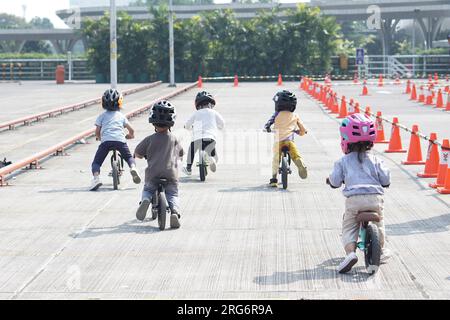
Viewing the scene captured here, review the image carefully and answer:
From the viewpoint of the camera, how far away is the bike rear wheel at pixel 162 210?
12508mm

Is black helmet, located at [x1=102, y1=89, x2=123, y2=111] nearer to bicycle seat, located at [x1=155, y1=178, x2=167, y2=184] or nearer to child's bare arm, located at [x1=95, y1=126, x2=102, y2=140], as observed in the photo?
child's bare arm, located at [x1=95, y1=126, x2=102, y2=140]

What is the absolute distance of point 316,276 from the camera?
9859 millimetres

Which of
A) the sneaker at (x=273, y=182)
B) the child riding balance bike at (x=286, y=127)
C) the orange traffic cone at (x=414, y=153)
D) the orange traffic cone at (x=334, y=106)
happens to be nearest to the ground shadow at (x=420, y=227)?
the child riding balance bike at (x=286, y=127)

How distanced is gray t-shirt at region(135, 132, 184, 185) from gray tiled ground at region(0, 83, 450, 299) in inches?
26.4

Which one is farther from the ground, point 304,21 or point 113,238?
point 304,21

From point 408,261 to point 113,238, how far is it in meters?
3.51

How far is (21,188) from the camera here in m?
17.1

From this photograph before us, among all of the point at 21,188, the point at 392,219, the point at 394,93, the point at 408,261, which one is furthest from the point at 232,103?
the point at 408,261

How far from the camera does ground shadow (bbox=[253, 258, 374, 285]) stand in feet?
31.6

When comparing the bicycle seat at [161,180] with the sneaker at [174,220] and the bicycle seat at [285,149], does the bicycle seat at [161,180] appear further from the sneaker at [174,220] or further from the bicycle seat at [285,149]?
the bicycle seat at [285,149]

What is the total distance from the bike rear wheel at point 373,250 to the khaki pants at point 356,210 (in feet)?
0.41

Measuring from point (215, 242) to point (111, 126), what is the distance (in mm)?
4873

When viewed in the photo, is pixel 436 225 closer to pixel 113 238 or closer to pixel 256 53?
pixel 113 238
